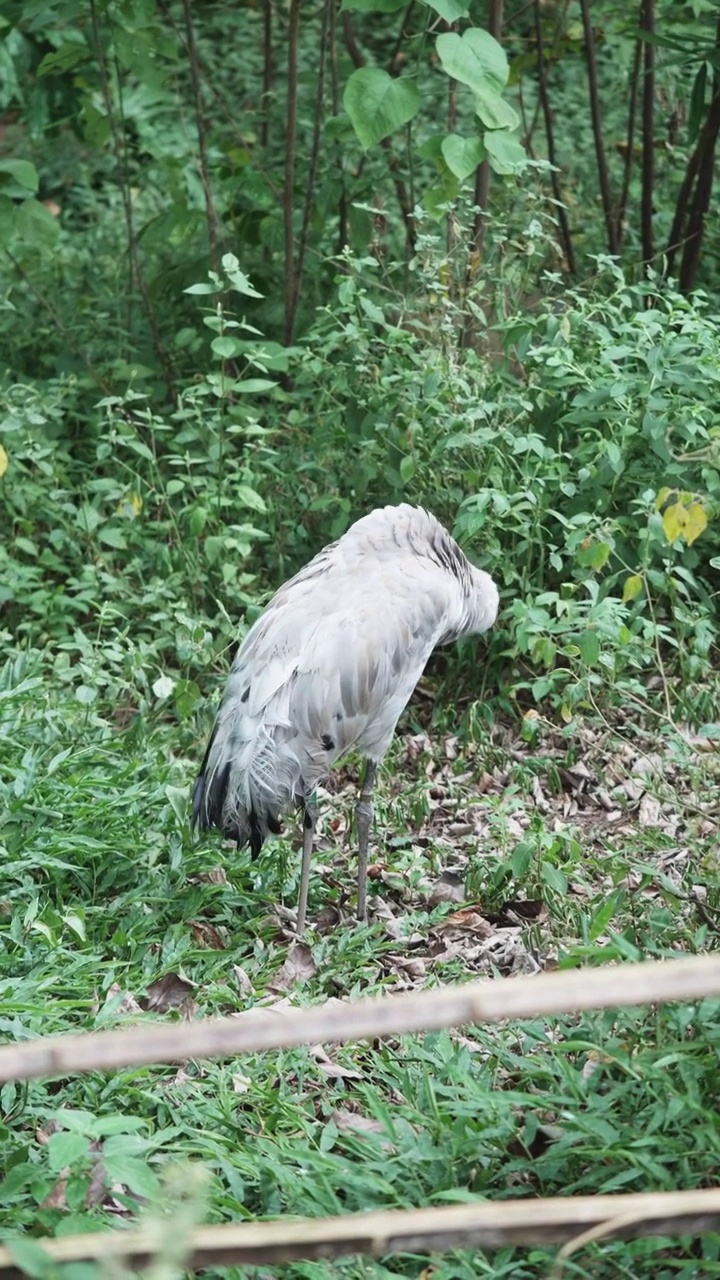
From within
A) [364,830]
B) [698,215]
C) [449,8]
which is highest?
[449,8]

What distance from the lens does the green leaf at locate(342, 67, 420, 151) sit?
4836 millimetres

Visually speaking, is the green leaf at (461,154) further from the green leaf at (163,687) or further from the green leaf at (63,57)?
the green leaf at (63,57)

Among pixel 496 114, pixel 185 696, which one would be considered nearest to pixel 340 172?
pixel 496 114

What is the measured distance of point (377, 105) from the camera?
15.9 feet

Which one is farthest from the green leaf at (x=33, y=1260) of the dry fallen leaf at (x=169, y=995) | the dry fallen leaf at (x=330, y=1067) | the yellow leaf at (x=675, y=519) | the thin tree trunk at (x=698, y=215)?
the thin tree trunk at (x=698, y=215)

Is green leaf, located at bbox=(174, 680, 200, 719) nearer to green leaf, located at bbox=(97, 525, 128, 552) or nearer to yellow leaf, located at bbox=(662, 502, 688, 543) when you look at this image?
green leaf, located at bbox=(97, 525, 128, 552)

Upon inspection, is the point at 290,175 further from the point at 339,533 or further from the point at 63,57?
the point at 339,533

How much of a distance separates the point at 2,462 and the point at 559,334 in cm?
205

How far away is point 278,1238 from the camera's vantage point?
62.3 inches

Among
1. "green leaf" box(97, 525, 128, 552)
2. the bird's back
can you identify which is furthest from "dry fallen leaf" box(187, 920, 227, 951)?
"green leaf" box(97, 525, 128, 552)

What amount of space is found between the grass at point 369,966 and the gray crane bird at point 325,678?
251 millimetres

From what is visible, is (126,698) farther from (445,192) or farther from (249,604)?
(445,192)

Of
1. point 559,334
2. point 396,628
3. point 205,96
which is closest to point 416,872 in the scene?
point 396,628

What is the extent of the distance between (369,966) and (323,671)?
816 mm
